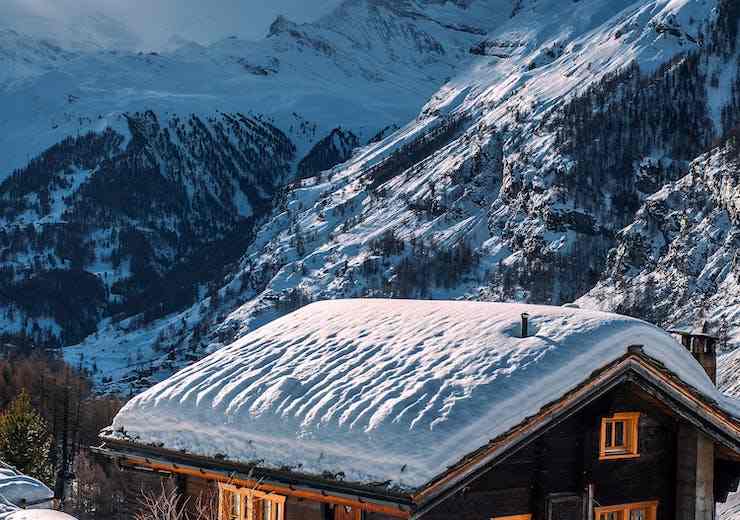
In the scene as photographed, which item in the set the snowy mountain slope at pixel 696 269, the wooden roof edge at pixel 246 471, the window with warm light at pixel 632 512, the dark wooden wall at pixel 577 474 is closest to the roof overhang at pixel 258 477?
the wooden roof edge at pixel 246 471

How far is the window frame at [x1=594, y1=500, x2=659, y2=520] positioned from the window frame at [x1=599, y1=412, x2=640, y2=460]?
2.56ft

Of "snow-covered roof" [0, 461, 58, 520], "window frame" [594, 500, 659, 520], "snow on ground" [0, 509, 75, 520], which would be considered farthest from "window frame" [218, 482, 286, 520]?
"snow-covered roof" [0, 461, 58, 520]

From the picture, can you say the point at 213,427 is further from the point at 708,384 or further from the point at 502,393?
the point at 708,384

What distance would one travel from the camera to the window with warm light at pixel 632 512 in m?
17.9

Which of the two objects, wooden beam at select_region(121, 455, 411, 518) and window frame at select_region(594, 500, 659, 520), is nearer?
wooden beam at select_region(121, 455, 411, 518)

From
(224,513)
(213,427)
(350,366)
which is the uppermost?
(350,366)

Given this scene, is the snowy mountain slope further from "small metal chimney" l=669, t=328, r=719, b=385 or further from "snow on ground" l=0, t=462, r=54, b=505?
"small metal chimney" l=669, t=328, r=719, b=385

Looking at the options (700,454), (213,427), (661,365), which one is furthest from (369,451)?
(700,454)

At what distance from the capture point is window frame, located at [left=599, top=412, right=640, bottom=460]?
17.7 metres

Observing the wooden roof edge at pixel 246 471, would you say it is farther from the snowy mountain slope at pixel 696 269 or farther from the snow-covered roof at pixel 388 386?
the snowy mountain slope at pixel 696 269

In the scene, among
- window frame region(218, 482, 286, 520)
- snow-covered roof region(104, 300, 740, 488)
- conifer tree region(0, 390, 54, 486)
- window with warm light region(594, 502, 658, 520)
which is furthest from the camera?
conifer tree region(0, 390, 54, 486)

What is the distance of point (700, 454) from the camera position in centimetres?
1831

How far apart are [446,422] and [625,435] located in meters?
4.44

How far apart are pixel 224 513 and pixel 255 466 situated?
1892mm
